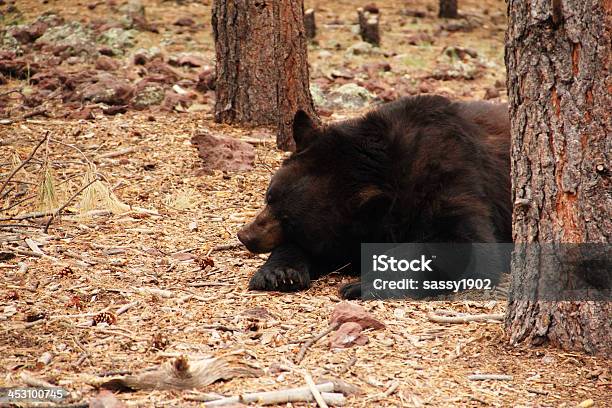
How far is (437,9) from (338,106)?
631cm

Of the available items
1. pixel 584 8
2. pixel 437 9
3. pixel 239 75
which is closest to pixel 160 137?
pixel 239 75

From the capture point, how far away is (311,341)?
389 cm

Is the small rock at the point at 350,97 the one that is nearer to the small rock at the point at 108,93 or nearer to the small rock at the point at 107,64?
the small rock at the point at 108,93

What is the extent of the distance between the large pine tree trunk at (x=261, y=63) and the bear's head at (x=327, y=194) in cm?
196

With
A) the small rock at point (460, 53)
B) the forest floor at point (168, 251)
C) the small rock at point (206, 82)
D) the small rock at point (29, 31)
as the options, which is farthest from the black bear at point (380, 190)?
the small rock at point (29, 31)

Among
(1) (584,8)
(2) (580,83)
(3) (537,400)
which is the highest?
(1) (584,8)

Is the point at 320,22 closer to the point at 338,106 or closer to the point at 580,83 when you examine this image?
the point at 338,106

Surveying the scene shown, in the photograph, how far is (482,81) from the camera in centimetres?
1147

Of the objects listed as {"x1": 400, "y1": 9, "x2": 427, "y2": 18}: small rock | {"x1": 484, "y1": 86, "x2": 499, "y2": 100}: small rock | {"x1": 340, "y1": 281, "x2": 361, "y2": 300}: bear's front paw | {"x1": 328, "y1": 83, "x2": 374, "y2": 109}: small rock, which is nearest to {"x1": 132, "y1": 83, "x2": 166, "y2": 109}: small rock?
{"x1": 328, "y1": 83, "x2": 374, "y2": 109}: small rock

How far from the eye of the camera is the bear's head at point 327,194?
17.4ft

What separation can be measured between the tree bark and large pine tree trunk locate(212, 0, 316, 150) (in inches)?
286

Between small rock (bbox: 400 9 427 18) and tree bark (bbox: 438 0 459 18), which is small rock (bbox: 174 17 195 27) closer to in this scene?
small rock (bbox: 400 9 427 18)

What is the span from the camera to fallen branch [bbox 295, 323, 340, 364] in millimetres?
3691

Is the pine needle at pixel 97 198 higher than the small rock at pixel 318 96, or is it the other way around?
the small rock at pixel 318 96
